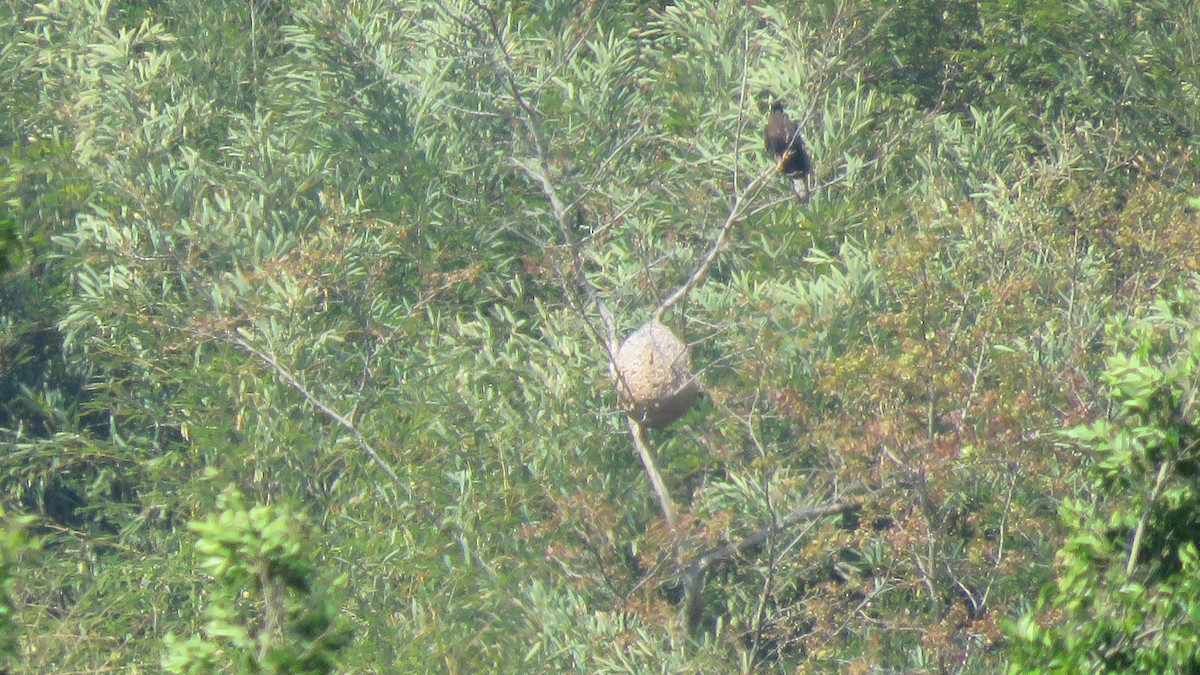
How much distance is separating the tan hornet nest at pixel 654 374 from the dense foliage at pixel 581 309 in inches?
7.6

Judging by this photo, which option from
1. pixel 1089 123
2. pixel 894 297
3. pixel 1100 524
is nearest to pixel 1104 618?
pixel 1100 524

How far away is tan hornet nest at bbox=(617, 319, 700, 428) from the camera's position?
792 cm

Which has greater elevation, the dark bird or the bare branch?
the dark bird

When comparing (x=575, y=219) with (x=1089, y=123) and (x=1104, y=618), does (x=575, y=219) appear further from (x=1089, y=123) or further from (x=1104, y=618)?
(x=1104, y=618)

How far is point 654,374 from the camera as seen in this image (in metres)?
7.91

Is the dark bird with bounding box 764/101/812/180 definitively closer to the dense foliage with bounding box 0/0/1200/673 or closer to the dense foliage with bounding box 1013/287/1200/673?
the dense foliage with bounding box 0/0/1200/673

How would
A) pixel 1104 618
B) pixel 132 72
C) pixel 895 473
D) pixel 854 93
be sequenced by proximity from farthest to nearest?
pixel 132 72 → pixel 854 93 → pixel 895 473 → pixel 1104 618

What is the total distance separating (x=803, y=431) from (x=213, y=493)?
11.4 ft

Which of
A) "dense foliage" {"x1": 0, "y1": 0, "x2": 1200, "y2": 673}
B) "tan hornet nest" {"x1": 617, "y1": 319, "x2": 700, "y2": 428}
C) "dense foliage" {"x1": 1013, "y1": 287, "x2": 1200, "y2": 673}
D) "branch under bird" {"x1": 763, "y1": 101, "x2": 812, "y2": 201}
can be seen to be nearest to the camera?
"dense foliage" {"x1": 1013, "y1": 287, "x2": 1200, "y2": 673}

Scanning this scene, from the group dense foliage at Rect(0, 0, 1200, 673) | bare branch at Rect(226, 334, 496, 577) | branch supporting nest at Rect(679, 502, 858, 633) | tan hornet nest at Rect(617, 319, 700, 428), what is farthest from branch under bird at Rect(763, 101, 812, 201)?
bare branch at Rect(226, 334, 496, 577)

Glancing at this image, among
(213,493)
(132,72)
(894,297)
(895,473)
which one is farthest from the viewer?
(132,72)

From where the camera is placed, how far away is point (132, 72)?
39.0 feet

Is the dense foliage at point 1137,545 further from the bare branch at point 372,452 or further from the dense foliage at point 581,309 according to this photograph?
the bare branch at point 372,452

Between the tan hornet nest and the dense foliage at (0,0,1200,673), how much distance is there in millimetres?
193
